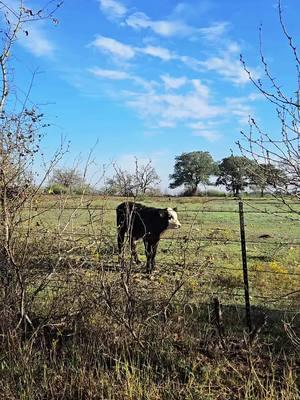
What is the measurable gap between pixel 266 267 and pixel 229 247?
3.00 metres

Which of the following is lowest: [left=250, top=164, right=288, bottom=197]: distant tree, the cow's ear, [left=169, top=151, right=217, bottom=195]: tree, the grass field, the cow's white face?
the grass field

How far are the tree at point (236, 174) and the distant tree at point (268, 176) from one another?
0.22 feet

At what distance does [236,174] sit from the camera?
15.5 ft

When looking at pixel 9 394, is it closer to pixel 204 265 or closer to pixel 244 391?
pixel 244 391

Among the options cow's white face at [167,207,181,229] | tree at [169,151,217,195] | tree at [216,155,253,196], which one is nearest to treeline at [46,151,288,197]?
tree at [216,155,253,196]

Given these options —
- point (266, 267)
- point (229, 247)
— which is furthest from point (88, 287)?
point (229, 247)

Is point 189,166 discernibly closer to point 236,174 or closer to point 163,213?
point 163,213

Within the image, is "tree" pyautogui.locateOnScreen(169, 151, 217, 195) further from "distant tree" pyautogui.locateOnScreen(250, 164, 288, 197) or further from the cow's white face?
"distant tree" pyautogui.locateOnScreen(250, 164, 288, 197)

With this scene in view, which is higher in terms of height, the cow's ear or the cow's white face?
the cow's ear

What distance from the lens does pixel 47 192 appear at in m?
6.05

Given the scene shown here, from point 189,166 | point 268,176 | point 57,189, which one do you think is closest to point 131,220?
point 57,189

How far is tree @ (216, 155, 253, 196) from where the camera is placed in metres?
4.11

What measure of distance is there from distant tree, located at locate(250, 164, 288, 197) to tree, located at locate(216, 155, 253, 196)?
7 centimetres

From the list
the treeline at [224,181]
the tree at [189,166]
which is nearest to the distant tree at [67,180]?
the treeline at [224,181]
